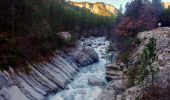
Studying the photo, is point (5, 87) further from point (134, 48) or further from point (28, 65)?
point (134, 48)

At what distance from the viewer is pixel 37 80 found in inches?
992

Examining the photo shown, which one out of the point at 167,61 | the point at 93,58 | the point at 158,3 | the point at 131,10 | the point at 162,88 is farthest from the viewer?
the point at 158,3

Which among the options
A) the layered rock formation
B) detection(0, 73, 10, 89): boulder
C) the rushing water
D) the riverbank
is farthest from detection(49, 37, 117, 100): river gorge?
detection(0, 73, 10, 89): boulder

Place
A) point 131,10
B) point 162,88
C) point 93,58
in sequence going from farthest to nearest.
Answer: point 131,10, point 93,58, point 162,88

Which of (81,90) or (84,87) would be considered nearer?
(81,90)

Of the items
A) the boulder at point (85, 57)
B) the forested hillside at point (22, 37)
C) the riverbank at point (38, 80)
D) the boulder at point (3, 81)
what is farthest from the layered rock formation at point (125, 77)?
the boulder at point (85, 57)

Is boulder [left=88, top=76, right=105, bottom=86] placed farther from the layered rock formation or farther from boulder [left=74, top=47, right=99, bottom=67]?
boulder [left=74, top=47, right=99, bottom=67]

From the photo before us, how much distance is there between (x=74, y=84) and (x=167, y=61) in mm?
9663

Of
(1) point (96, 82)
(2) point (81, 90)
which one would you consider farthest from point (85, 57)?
(2) point (81, 90)

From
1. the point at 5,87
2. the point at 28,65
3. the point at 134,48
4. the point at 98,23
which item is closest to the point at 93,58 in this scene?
the point at 134,48

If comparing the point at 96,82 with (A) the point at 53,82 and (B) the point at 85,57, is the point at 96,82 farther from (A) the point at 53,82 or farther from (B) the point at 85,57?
(B) the point at 85,57

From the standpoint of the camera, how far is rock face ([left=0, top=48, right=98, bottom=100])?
2117 centimetres

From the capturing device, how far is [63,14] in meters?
71.2

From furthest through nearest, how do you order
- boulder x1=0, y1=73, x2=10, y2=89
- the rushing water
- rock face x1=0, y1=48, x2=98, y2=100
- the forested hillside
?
the forested hillside < the rushing water < rock face x1=0, y1=48, x2=98, y2=100 < boulder x1=0, y1=73, x2=10, y2=89
